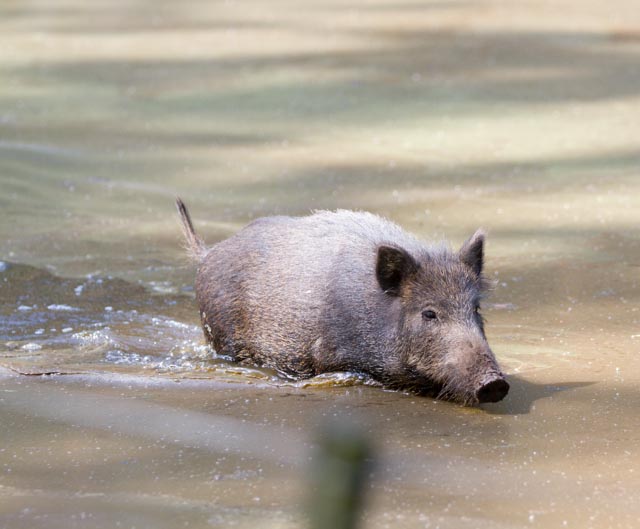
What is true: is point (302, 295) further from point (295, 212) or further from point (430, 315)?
point (295, 212)

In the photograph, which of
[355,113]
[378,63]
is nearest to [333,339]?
[355,113]

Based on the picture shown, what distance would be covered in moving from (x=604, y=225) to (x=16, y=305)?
12.9ft

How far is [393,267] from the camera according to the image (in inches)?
199

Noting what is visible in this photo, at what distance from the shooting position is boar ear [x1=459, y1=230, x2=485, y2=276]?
5129mm

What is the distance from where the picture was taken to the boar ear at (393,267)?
5.00 metres

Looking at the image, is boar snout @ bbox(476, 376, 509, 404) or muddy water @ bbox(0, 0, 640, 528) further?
boar snout @ bbox(476, 376, 509, 404)

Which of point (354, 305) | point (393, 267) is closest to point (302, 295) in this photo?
point (354, 305)

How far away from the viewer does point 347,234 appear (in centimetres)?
549

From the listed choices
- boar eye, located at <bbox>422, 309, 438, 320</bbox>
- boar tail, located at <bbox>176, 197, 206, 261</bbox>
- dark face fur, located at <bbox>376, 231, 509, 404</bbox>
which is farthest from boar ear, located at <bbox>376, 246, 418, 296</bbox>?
boar tail, located at <bbox>176, 197, 206, 261</bbox>

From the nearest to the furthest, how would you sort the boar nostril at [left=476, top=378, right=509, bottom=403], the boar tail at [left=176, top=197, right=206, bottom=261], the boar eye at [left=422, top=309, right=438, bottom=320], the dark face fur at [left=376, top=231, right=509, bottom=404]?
the boar nostril at [left=476, top=378, right=509, bottom=403] < the dark face fur at [left=376, top=231, right=509, bottom=404] < the boar eye at [left=422, top=309, right=438, bottom=320] < the boar tail at [left=176, top=197, right=206, bottom=261]

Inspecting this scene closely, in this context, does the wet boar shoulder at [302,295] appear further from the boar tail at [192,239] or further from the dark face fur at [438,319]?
the boar tail at [192,239]

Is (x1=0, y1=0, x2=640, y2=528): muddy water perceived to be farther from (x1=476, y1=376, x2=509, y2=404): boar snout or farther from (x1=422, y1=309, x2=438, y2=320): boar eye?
(x1=422, y1=309, x2=438, y2=320): boar eye

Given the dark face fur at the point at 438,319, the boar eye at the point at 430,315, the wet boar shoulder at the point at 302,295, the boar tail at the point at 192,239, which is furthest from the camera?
the boar tail at the point at 192,239

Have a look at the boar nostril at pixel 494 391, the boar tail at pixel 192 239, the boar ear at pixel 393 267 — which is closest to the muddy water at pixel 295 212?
the boar nostril at pixel 494 391
